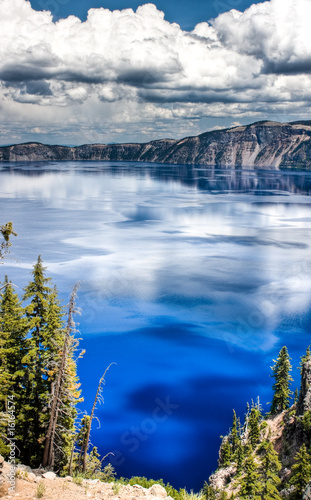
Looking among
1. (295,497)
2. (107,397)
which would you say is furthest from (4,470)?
(107,397)

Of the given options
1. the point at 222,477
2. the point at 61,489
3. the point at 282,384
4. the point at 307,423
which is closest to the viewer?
the point at 61,489

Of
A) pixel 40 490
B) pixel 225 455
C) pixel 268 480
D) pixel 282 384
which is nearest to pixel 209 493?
pixel 268 480

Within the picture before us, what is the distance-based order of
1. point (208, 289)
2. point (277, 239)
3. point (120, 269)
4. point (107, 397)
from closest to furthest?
point (107, 397), point (208, 289), point (120, 269), point (277, 239)

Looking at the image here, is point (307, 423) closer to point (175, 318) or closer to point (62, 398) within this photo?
point (62, 398)

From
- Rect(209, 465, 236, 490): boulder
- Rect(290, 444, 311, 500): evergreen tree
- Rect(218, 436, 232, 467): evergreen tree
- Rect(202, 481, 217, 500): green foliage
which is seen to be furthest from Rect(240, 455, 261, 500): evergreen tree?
Rect(218, 436, 232, 467): evergreen tree

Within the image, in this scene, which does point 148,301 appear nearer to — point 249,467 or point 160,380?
point 160,380

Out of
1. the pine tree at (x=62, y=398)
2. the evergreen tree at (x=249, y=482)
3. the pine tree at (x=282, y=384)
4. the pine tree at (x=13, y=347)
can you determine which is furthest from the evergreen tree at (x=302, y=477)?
the pine tree at (x=13, y=347)
